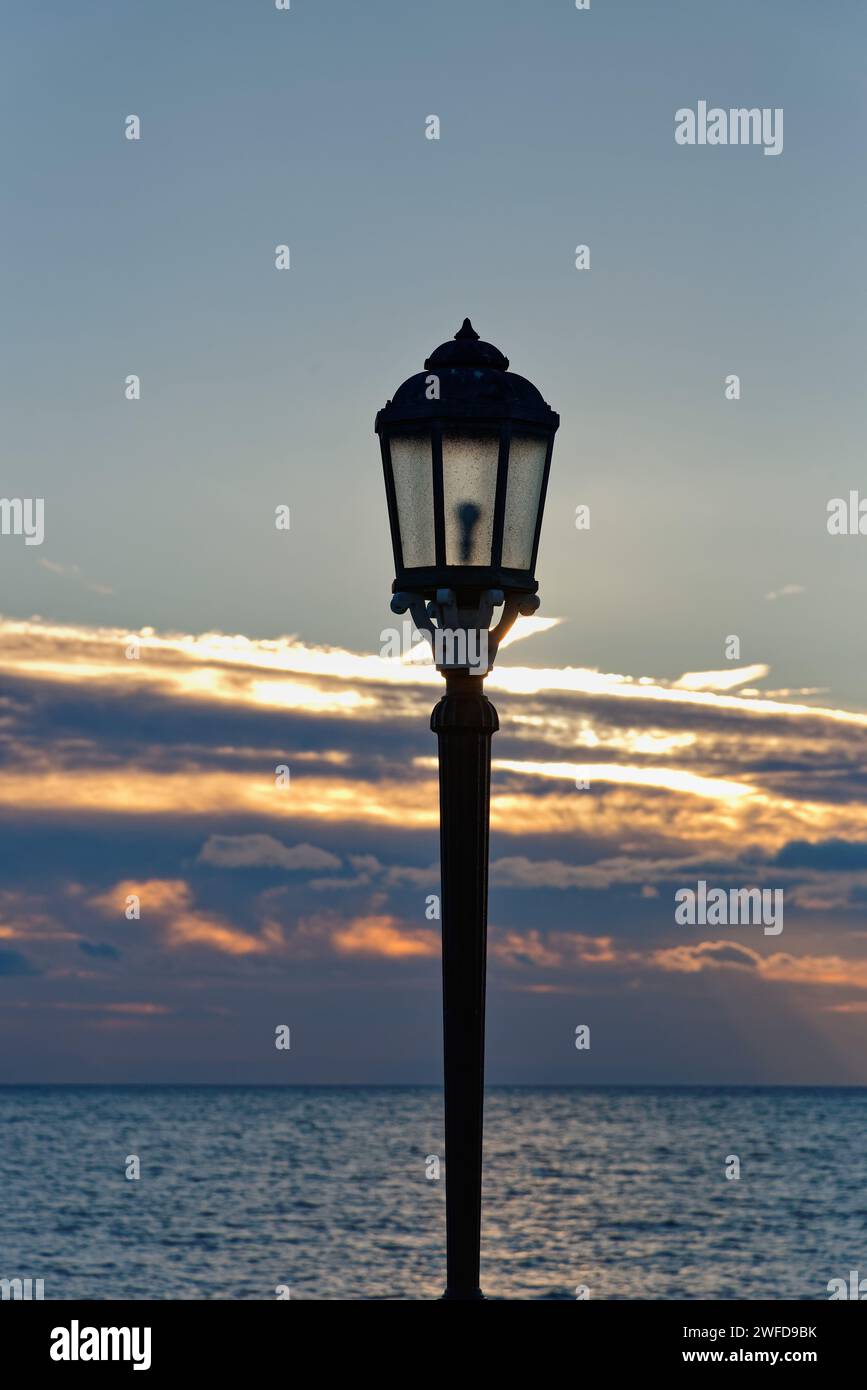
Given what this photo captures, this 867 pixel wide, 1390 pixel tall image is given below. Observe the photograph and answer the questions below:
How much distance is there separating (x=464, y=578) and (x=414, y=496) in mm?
433

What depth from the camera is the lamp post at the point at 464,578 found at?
8.36 m

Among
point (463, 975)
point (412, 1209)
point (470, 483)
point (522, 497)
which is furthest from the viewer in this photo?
point (412, 1209)

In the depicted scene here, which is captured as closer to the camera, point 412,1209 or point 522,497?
point 522,497

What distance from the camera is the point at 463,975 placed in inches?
329

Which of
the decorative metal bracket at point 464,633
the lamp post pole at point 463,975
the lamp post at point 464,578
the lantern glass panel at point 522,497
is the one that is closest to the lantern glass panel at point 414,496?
the lamp post at point 464,578

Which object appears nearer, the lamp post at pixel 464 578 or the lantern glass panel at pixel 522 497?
the lamp post at pixel 464 578

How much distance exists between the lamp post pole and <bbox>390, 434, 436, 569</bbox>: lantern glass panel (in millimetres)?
843

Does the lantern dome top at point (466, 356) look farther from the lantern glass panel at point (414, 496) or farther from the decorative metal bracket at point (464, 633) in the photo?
the decorative metal bracket at point (464, 633)

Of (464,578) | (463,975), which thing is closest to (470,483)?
(464,578)

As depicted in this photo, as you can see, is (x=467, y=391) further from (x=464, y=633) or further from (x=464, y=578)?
(x=464, y=633)

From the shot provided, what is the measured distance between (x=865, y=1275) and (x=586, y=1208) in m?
18.8

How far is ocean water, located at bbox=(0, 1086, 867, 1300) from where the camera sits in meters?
58.3

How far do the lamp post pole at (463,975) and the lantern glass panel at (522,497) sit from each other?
33.2 inches
